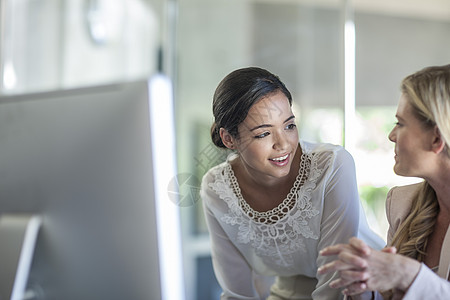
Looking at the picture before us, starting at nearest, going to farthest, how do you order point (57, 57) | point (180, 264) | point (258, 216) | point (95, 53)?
point (180, 264), point (258, 216), point (57, 57), point (95, 53)

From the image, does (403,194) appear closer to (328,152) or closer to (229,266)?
(328,152)

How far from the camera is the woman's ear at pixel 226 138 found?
2.43 ft

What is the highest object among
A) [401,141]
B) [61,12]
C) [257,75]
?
[61,12]

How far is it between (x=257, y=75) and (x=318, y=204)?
Answer: 233 mm

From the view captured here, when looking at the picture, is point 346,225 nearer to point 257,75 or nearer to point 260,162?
point 260,162

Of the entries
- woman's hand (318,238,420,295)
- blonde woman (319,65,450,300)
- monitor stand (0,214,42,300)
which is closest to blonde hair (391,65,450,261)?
blonde woman (319,65,450,300)

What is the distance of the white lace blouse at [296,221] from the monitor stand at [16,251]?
1.03ft

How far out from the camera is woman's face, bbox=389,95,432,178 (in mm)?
667

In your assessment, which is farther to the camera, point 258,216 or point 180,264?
point 258,216

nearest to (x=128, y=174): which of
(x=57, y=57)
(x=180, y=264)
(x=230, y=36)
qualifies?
(x=180, y=264)

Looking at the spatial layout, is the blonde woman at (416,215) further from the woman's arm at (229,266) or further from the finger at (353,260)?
the woman's arm at (229,266)

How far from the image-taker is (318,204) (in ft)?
2.47

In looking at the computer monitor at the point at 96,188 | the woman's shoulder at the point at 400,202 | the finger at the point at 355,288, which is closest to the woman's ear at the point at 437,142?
the woman's shoulder at the point at 400,202

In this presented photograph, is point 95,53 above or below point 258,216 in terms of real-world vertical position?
above
